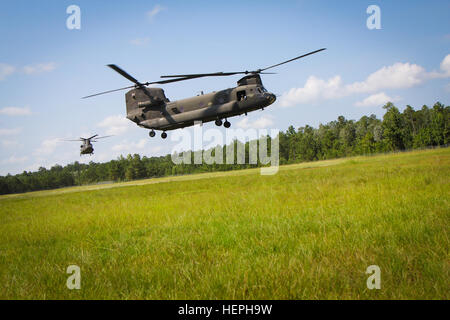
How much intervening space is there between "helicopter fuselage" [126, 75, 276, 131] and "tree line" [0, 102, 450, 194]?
83446 millimetres

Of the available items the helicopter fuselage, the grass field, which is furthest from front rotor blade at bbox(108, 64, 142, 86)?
the grass field

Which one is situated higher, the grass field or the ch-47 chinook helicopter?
the ch-47 chinook helicopter

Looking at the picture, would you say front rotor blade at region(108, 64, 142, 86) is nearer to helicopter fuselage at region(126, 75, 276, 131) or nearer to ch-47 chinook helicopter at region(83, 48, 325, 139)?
ch-47 chinook helicopter at region(83, 48, 325, 139)

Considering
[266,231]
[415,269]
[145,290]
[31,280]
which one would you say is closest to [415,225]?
[415,269]

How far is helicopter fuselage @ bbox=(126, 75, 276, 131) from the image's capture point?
17.0 metres

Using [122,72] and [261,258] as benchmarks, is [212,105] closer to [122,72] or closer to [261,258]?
[122,72]

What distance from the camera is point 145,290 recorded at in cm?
341

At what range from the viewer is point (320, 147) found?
4555 inches

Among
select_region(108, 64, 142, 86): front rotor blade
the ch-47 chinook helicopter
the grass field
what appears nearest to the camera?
the grass field

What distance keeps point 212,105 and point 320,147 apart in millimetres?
106256

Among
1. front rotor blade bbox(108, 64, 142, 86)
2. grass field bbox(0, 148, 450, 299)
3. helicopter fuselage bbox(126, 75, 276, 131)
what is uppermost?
front rotor blade bbox(108, 64, 142, 86)

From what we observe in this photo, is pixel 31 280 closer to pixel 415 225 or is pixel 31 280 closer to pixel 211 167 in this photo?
pixel 415 225

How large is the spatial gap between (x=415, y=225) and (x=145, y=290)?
4292 mm

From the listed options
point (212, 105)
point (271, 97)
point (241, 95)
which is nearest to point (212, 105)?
point (212, 105)
